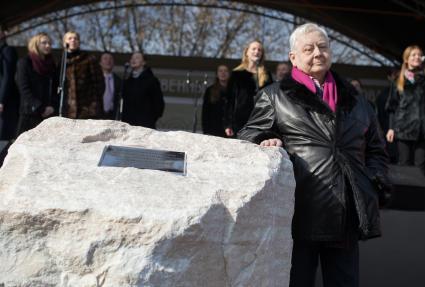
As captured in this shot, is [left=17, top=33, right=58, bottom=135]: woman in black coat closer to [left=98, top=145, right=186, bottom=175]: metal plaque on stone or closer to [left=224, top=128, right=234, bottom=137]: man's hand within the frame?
[left=224, top=128, right=234, bottom=137]: man's hand

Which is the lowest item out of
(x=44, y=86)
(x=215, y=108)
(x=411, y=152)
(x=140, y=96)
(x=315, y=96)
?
(x=411, y=152)

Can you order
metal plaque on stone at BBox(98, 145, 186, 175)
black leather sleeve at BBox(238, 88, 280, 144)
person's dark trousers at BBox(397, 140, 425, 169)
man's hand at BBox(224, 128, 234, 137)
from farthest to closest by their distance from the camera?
man's hand at BBox(224, 128, 234, 137) → person's dark trousers at BBox(397, 140, 425, 169) → black leather sleeve at BBox(238, 88, 280, 144) → metal plaque on stone at BBox(98, 145, 186, 175)

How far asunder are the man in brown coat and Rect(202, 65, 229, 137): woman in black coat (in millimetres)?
1408

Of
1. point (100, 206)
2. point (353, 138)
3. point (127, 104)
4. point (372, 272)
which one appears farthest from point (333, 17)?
point (100, 206)

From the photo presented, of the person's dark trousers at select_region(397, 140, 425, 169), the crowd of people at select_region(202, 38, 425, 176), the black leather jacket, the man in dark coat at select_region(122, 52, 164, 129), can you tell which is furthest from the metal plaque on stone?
the man in dark coat at select_region(122, 52, 164, 129)

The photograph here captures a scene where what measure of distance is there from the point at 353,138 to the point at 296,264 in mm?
673

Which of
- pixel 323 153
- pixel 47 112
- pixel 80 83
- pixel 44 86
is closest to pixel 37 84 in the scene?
pixel 44 86

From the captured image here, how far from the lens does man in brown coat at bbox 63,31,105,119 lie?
19.4 ft

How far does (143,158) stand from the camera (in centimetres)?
269

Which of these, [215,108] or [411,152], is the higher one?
[215,108]

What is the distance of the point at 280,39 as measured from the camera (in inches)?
901

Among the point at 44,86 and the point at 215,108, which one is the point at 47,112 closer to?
the point at 44,86

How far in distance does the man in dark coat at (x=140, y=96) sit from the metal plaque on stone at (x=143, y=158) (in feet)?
13.3

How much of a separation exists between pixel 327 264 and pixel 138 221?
3.91 feet
